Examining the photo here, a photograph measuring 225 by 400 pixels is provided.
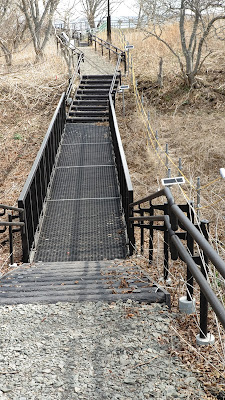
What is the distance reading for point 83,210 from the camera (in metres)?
8.27

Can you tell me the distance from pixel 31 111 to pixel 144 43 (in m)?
9.79

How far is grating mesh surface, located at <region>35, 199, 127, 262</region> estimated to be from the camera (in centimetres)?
696

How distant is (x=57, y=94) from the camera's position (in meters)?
17.3

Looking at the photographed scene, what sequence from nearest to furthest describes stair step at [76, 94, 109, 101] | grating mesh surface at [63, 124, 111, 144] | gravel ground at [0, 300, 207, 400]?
gravel ground at [0, 300, 207, 400] → grating mesh surface at [63, 124, 111, 144] → stair step at [76, 94, 109, 101]

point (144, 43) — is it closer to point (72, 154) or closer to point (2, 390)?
point (72, 154)

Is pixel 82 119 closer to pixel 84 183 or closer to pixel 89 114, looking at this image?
pixel 89 114

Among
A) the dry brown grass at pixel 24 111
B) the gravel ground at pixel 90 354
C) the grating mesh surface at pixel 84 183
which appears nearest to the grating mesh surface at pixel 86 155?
the grating mesh surface at pixel 84 183

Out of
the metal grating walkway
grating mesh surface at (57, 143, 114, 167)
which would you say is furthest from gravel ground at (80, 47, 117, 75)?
the metal grating walkway

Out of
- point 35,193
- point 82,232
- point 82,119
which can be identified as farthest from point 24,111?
point 82,232

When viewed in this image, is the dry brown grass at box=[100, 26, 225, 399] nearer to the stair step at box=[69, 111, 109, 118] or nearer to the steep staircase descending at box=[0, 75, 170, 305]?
the steep staircase descending at box=[0, 75, 170, 305]

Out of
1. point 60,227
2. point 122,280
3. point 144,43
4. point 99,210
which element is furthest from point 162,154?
point 144,43

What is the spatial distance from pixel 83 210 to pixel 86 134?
4875mm

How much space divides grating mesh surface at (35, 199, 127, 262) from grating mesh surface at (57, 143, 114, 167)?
2.12 meters

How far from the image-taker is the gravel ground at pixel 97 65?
18.9 m
